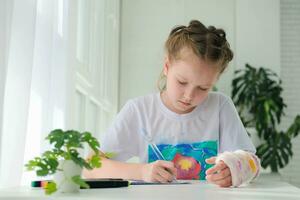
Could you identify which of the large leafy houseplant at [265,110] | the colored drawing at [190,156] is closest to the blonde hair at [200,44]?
the colored drawing at [190,156]

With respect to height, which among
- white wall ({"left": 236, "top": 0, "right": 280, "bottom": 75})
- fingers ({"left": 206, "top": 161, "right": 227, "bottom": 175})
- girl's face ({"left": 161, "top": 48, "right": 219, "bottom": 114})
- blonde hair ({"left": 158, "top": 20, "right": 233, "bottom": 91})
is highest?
white wall ({"left": 236, "top": 0, "right": 280, "bottom": 75})

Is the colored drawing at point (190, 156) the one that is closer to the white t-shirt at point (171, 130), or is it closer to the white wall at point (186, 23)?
the white t-shirt at point (171, 130)

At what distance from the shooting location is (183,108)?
1.71 m

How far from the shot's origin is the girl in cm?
154

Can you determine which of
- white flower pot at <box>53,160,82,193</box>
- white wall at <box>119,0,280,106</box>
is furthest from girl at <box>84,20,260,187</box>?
white wall at <box>119,0,280,106</box>

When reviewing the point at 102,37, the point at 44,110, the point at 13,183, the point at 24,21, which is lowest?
the point at 13,183

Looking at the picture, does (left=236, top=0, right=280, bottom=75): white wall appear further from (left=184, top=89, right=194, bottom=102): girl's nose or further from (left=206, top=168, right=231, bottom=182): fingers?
(left=206, top=168, right=231, bottom=182): fingers

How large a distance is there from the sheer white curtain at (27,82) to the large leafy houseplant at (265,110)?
3.44m

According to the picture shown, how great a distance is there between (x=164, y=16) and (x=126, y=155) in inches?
156

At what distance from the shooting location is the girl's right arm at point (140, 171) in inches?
44.7

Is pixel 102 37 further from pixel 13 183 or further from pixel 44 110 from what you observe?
pixel 13 183

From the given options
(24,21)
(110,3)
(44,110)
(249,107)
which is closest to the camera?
(24,21)

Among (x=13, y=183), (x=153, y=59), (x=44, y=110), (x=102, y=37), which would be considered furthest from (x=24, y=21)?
(x=153, y=59)

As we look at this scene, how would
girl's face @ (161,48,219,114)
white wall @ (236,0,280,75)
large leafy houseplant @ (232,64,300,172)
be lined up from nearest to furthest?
girl's face @ (161,48,219,114)
large leafy houseplant @ (232,64,300,172)
white wall @ (236,0,280,75)
